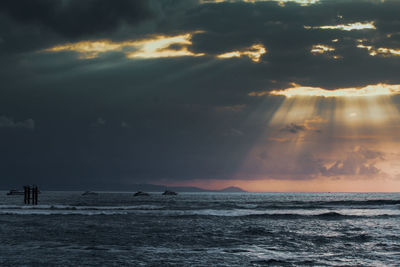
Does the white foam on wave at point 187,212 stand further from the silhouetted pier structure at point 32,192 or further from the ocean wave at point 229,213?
the silhouetted pier structure at point 32,192

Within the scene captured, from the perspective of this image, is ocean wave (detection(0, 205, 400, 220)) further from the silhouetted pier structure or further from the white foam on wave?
the silhouetted pier structure

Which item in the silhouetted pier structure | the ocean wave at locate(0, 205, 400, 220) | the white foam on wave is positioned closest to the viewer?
the ocean wave at locate(0, 205, 400, 220)

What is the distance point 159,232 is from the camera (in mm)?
35531

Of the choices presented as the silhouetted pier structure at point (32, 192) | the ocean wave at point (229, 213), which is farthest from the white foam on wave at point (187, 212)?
the silhouetted pier structure at point (32, 192)

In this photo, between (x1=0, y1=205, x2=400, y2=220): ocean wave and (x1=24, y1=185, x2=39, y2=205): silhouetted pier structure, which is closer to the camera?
(x1=0, y1=205, x2=400, y2=220): ocean wave

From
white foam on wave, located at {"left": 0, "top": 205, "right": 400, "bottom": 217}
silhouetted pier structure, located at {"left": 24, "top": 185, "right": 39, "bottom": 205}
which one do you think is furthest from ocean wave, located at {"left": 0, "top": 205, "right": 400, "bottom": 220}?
silhouetted pier structure, located at {"left": 24, "top": 185, "right": 39, "bottom": 205}

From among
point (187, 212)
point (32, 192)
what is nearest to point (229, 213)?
point (187, 212)

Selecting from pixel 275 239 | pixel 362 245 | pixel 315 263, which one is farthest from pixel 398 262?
pixel 275 239

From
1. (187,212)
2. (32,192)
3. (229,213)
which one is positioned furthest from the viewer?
(32,192)

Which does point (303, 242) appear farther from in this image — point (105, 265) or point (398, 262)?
point (105, 265)

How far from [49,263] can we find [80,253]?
10.7 feet

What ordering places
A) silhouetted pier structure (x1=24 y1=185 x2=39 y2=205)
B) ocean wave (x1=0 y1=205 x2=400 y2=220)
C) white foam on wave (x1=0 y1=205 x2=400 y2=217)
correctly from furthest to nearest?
1. silhouetted pier structure (x1=24 y1=185 x2=39 y2=205)
2. white foam on wave (x1=0 y1=205 x2=400 y2=217)
3. ocean wave (x1=0 y1=205 x2=400 y2=220)

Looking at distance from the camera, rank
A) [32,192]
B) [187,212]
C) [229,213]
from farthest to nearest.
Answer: [32,192]
[187,212]
[229,213]

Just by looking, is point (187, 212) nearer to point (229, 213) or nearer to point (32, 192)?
point (229, 213)
